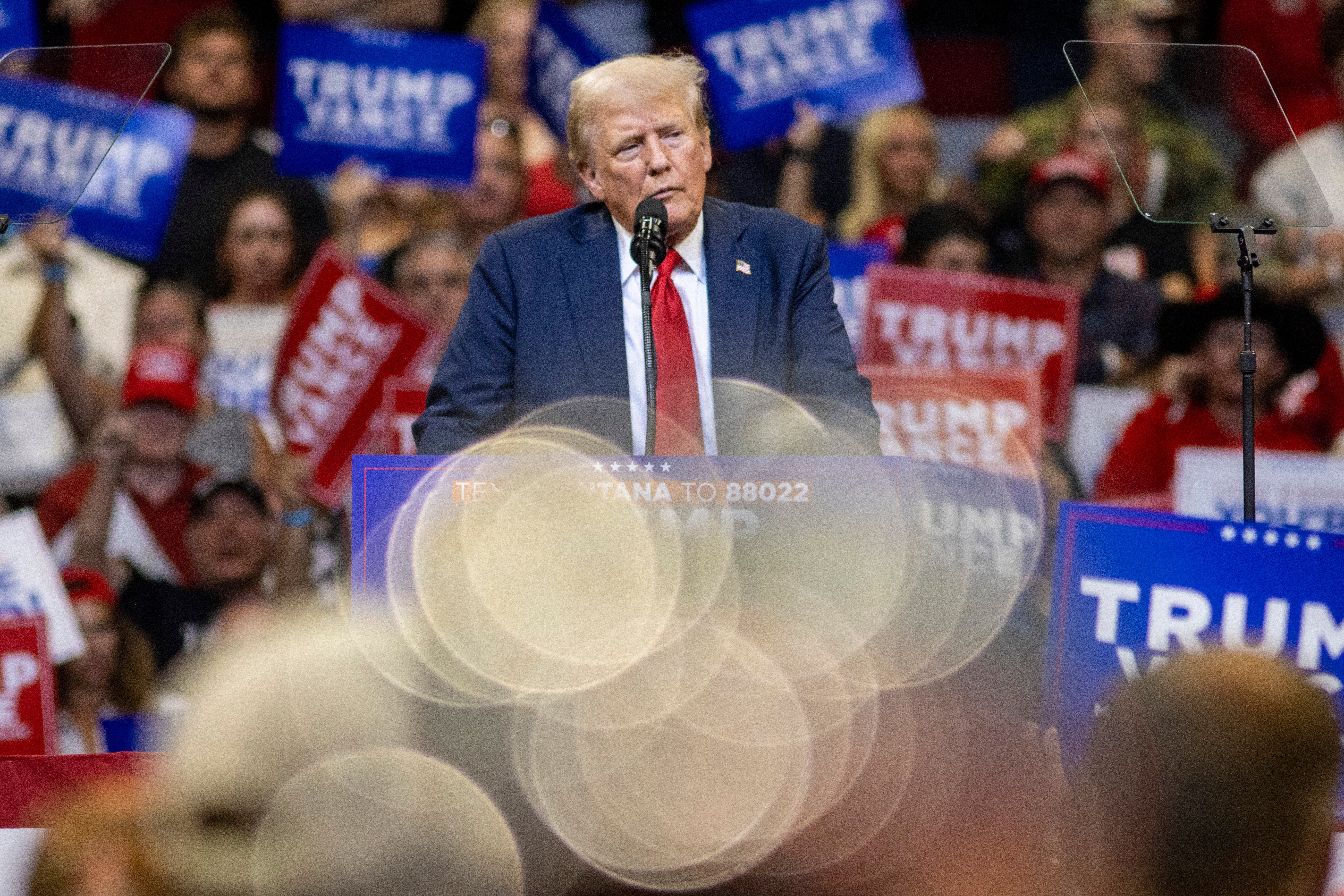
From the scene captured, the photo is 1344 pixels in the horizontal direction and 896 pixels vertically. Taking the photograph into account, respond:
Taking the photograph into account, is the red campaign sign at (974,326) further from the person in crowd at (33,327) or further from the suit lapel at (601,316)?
the person in crowd at (33,327)

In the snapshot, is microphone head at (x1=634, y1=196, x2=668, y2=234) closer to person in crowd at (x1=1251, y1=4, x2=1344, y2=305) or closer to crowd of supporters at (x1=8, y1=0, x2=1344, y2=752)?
crowd of supporters at (x1=8, y1=0, x2=1344, y2=752)

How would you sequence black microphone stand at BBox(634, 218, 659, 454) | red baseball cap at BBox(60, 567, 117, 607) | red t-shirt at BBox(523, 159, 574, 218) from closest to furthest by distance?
black microphone stand at BBox(634, 218, 659, 454)
red baseball cap at BBox(60, 567, 117, 607)
red t-shirt at BBox(523, 159, 574, 218)

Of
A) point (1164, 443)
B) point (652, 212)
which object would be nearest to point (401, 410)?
A: point (652, 212)

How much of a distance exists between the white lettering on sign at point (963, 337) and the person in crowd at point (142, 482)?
240 centimetres

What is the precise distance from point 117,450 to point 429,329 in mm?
1129

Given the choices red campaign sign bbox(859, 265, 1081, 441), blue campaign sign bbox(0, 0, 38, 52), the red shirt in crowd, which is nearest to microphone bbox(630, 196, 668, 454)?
red campaign sign bbox(859, 265, 1081, 441)

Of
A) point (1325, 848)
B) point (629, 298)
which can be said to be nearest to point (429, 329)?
point (629, 298)

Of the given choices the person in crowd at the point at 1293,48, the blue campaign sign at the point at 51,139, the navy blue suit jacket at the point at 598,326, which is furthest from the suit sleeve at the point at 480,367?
the person in crowd at the point at 1293,48

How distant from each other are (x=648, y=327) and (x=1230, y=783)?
1347mm

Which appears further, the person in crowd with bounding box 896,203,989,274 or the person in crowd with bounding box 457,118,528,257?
the person in crowd with bounding box 457,118,528,257

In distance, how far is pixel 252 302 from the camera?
18.1ft

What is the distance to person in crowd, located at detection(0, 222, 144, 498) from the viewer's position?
5.30m

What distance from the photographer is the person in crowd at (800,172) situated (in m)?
6.07

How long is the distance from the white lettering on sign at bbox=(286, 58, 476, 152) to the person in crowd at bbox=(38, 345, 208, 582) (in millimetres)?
1023
